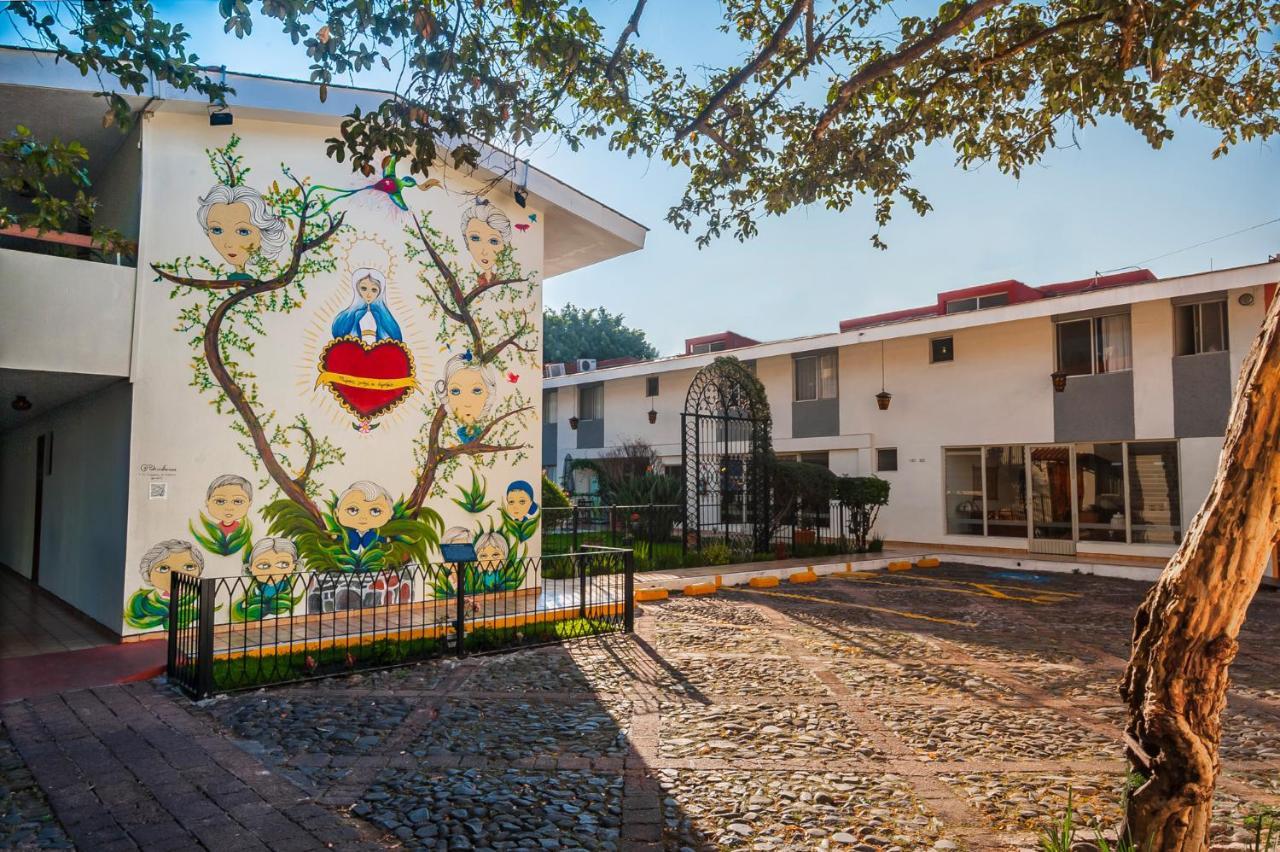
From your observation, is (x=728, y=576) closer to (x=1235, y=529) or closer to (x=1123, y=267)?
(x=1235, y=529)

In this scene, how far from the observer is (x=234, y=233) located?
9.01 metres

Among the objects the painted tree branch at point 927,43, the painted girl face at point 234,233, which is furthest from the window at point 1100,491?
the painted girl face at point 234,233

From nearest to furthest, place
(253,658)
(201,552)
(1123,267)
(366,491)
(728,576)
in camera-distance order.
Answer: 1. (253,658)
2. (201,552)
3. (366,491)
4. (728,576)
5. (1123,267)

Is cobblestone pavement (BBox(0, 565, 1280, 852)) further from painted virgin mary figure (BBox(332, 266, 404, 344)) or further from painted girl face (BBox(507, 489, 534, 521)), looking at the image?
painted virgin mary figure (BBox(332, 266, 404, 344))

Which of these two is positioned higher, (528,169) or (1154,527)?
(528,169)

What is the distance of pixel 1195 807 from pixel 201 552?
8.68m

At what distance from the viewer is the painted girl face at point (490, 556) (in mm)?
10562

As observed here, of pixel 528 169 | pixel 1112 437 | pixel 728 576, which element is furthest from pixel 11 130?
pixel 1112 437

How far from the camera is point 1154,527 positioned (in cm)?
1570

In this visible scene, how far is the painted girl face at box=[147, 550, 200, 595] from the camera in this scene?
330 inches

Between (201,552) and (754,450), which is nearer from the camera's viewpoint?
(201,552)

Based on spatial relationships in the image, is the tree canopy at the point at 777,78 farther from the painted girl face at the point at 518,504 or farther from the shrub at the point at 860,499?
the shrub at the point at 860,499

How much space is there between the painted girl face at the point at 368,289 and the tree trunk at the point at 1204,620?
8780 mm

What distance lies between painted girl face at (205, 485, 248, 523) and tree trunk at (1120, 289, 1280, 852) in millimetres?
8441
